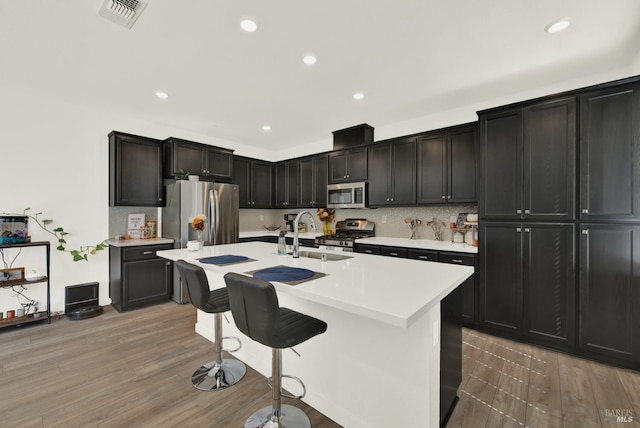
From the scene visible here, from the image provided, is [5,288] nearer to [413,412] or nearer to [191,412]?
[191,412]

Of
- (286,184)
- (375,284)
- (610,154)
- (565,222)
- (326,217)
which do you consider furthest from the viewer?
(286,184)

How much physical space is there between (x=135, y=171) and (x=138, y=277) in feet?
4.88

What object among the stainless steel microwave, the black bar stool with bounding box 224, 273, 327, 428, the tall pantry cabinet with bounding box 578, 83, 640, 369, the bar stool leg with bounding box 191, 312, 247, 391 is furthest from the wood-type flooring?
the stainless steel microwave

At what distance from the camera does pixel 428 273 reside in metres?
1.71

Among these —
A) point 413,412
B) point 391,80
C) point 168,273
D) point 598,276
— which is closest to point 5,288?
point 168,273

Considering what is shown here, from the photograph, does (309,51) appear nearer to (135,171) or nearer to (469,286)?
(469,286)

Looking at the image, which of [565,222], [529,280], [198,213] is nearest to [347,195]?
[198,213]

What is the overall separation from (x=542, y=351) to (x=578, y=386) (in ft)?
1.86

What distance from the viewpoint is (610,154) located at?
236 centimetres

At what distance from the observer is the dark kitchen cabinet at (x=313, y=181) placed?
4941 millimetres

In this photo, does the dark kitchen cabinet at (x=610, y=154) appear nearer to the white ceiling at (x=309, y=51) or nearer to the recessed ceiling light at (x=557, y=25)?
the white ceiling at (x=309, y=51)

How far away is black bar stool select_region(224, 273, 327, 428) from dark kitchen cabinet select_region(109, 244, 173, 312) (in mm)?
2854

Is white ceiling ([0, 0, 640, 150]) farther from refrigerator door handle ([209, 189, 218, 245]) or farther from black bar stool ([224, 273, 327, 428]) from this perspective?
black bar stool ([224, 273, 327, 428])

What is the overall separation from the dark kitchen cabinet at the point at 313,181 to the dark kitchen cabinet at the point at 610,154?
10.8ft
